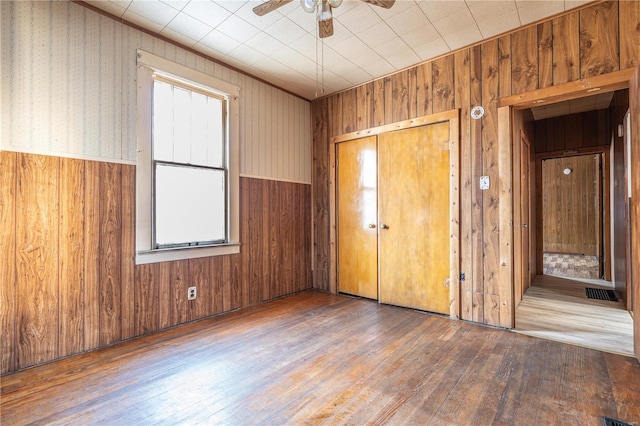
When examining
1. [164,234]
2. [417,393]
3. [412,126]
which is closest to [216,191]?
[164,234]

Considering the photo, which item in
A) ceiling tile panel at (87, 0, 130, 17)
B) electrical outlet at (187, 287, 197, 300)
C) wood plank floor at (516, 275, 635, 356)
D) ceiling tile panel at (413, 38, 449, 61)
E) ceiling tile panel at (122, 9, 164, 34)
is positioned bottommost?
wood plank floor at (516, 275, 635, 356)

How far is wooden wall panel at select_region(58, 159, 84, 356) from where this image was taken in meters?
2.35

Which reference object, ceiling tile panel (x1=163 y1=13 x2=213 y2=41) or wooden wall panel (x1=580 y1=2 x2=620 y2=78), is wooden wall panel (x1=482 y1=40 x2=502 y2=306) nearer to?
wooden wall panel (x1=580 y1=2 x2=620 y2=78)

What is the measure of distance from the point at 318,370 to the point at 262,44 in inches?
118

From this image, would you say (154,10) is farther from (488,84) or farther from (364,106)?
(488,84)

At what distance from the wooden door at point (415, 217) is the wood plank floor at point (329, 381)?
2.08ft

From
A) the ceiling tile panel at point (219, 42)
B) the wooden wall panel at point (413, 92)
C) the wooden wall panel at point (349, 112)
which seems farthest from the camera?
the wooden wall panel at point (349, 112)

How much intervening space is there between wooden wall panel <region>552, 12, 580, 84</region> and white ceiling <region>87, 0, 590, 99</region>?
110 mm

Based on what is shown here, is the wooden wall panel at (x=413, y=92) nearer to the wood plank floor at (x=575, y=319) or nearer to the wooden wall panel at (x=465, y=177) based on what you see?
the wooden wall panel at (x=465, y=177)

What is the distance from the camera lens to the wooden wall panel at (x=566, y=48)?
8.48 feet

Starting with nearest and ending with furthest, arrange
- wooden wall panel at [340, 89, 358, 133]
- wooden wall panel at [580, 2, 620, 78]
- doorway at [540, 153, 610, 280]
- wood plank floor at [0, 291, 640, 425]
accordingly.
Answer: wood plank floor at [0, 291, 640, 425], wooden wall panel at [580, 2, 620, 78], wooden wall panel at [340, 89, 358, 133], doorway at [540, 153, 610, 280]

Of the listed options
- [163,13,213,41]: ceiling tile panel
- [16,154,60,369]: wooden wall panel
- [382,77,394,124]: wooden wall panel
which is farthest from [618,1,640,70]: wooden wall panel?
[16,154,60,369]: wooden wall panel

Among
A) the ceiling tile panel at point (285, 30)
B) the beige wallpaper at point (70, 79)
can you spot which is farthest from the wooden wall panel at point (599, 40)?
the beige wallpaper at point (70, 79)

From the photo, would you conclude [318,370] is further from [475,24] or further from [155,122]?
[475,24]
